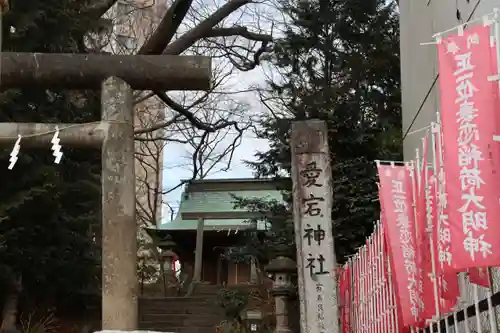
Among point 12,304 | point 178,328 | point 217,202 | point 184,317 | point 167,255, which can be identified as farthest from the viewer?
point 217,202

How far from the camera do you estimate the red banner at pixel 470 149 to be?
342 cm

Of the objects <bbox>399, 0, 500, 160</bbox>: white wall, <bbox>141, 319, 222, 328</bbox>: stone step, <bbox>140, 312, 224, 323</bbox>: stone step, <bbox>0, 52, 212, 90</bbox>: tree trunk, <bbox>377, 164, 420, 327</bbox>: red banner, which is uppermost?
<bbox>399, 0, 500, 160</bbox>: white wall

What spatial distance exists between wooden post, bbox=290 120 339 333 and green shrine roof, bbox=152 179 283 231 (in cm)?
1380

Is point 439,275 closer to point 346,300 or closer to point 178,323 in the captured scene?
point 346,300

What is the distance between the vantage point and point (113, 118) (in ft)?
23.6

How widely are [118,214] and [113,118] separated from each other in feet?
3.54

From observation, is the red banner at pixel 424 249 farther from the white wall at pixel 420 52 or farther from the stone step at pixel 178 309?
the stone step at pixel 178 309

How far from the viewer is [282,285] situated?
10.9 meters

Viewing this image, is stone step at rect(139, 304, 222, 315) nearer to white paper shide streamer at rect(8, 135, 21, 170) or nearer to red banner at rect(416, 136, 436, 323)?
white paper shide streamer at rect(8, 135, 21, 170)

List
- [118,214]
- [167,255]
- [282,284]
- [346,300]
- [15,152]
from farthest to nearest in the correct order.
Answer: [167,255], [282,284], [346,300], [15,152], [118,214]

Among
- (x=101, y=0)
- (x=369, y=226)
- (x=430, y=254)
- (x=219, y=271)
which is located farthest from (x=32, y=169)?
(x=219, y=271)

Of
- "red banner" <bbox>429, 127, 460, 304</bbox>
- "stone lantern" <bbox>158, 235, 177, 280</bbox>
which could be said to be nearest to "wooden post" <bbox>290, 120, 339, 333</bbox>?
"red banner" <bbox>429, 127, 460, 304</bbox>

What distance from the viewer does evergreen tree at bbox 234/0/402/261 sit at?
1285 centimetres

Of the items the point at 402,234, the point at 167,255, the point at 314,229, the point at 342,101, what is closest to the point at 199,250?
the point at 167,255
